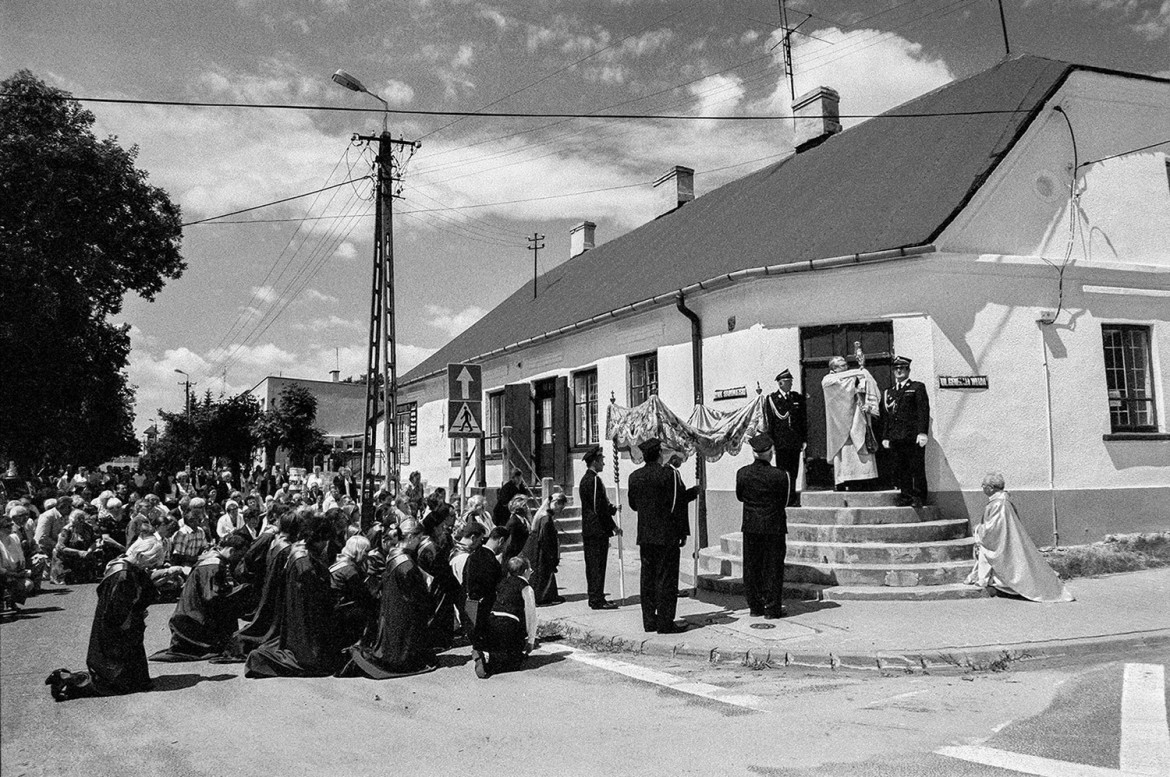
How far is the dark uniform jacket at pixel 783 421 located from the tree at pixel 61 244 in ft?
27.9

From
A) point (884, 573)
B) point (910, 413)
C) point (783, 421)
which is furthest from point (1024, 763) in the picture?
point (783, 421)

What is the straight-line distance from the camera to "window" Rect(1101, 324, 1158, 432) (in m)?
12.4

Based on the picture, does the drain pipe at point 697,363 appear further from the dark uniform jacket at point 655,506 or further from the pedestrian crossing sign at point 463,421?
the dark uniform jacket at point 655,506

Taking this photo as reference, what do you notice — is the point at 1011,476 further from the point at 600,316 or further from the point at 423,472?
the point at 423,472

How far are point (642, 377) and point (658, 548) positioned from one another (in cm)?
753

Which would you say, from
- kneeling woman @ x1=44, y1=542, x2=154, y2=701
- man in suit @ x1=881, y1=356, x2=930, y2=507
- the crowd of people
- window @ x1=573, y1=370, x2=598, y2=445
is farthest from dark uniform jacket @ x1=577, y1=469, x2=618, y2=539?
window @ x1=573, y1=370, x2=598, y2=445

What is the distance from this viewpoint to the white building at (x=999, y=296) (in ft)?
38.2

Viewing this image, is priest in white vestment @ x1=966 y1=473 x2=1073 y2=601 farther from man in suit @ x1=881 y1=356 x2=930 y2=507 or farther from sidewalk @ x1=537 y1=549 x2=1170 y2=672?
man in suit @ x1=881 y1=356 x2=930 y2=507

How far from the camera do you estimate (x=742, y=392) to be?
12875 millimetres

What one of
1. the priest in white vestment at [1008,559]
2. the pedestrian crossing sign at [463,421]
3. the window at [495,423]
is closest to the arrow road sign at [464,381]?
the pedestrian crossing sign at [463,421]

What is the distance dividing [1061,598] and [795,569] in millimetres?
2937

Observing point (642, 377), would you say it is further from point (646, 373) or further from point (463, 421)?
point (463, 421)

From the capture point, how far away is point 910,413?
36.8 feet

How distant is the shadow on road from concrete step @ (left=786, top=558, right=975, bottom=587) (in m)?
6.61
